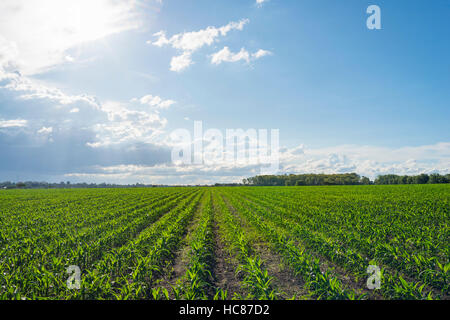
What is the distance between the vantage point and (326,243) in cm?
909

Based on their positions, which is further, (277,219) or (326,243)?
(277,219)

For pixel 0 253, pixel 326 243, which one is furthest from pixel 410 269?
pixel 0 253

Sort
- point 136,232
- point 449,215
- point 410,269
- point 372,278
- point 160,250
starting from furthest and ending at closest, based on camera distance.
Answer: point 449,215
point 136,232
point 160,250
point 410,269
point 372,278

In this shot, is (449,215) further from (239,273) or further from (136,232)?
(136,232)

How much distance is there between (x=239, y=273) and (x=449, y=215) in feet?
53.1

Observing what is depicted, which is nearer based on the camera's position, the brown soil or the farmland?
the farmland

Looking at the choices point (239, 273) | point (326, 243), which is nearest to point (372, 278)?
point (326, 243)

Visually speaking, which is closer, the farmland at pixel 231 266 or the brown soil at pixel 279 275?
the farmland at pixel 231 266

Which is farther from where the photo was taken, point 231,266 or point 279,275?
point 231,266

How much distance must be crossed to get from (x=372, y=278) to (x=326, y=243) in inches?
103
